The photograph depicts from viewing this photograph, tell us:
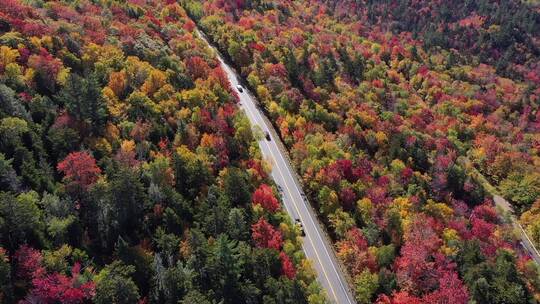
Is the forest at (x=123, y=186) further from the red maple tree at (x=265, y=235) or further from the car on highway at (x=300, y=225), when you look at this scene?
the car on highway at (x=300, y=225)

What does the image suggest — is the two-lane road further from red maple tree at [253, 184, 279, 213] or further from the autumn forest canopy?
red maple tree at [253, 184, 279, 213]

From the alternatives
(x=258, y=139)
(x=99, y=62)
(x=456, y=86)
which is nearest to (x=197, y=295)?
(x=258, y=139)

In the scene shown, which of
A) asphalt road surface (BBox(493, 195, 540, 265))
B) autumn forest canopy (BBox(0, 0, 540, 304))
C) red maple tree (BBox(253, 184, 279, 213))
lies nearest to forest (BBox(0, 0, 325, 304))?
red maple tree (BBox(253, 184, 279, 213))

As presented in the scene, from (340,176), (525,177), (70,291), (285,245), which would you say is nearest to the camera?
(70,291)

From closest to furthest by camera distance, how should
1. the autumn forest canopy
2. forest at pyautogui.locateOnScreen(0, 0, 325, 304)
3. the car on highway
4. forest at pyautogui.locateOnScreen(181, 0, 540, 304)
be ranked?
forest at pyautogui.locateOnScreen(0, 0, 325, 304), the autumn forest canopy, forest at pyautogui.locateOnScreen(181, 0, 540, 304), the car on highway

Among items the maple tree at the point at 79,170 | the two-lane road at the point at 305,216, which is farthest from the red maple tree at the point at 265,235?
the maple tree at the point at 79,170

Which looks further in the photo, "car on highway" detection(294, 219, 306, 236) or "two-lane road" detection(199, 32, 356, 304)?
"car on highway" detection(294, 219, 306, 236)

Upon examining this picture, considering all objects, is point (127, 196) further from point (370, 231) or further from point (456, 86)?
point (456, 86)
